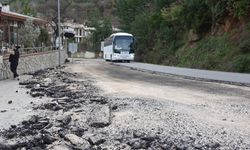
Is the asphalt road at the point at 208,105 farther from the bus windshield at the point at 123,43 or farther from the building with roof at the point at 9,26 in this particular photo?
the bus windshield at the point at 123,43

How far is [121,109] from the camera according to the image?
1516 cm

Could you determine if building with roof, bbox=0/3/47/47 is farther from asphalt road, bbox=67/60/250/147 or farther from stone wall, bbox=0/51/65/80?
asphalt road, bbox=67/60/250/147

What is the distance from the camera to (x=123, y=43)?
6106 centimetres

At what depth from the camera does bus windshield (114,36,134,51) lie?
60.8 meters

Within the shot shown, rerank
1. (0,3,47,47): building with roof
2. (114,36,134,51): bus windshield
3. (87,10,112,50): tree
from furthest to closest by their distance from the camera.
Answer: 1. (87,10,112,50): tree
2. (114,36,134,51): bus windshield
3. (0,3,47,47): building with roof

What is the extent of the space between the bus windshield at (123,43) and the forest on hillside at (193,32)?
190 inches

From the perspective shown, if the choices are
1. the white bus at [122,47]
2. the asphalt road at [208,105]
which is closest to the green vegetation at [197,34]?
the white bus at [122,47]

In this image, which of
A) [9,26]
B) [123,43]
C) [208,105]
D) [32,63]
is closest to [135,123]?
[208,105]

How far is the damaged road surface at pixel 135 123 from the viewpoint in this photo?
1012cm

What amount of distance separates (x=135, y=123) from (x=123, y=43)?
1921 inches

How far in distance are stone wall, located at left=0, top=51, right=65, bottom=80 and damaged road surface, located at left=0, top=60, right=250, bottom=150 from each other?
11.0 meters

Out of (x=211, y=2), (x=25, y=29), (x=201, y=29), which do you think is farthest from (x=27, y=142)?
(x=201, y=29)

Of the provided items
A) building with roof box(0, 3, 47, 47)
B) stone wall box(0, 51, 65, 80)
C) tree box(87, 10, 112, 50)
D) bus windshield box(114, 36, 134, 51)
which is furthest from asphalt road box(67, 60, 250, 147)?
tree box(87, 10, 112, 50)

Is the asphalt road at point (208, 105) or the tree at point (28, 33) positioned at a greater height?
the tree at point (28, 33)
